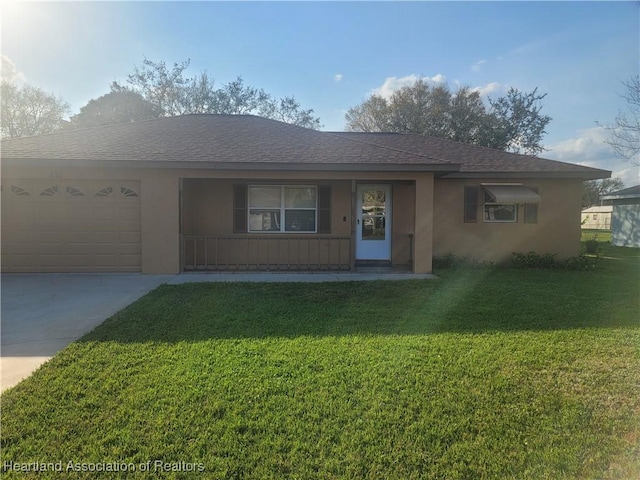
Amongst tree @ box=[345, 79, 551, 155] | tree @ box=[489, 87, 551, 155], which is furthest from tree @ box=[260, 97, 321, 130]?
tree @ box=[489, 87, 551, 155]

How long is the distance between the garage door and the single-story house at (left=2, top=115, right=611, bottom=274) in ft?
0.08

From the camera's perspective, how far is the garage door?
8773mm

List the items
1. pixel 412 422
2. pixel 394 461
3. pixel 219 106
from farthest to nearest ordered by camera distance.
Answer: pixel 219 106 < pixel 412 422 < pixel 394 461

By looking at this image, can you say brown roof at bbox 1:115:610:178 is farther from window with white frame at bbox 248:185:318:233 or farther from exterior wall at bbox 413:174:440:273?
window with white frame at bbox 248:185:318:233

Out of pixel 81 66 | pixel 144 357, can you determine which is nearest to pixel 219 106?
pixel 81 66

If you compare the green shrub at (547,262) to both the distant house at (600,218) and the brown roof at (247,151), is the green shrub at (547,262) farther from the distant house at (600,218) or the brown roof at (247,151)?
the distant house at (600,218)

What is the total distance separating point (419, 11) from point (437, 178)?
4.23m

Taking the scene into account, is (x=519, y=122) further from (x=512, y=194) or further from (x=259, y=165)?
(x=259, y=165)

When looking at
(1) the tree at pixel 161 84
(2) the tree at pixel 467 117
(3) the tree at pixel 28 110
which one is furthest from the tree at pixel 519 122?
(3) the tree at pixel 28 110

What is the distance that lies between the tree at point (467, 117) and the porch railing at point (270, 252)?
21.2 m

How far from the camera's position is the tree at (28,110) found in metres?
30.4

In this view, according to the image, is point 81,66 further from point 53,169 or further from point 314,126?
point 314,126

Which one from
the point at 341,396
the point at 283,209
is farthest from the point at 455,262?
the point at 341,396

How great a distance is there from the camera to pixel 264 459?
8.13 ft
